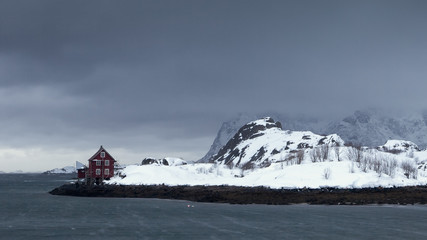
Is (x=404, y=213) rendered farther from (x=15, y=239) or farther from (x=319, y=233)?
(x=15, y=239)

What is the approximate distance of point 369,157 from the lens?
134375mm

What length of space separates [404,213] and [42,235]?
42913 mm

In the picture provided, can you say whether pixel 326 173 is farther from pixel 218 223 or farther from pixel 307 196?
pixel 218 223

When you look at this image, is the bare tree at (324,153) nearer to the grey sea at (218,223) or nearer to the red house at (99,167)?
the red house at (99,167)

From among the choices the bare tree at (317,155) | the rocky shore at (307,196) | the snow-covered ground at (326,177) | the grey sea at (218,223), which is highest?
the bare tree at (317,155)

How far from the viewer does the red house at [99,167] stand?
485ft

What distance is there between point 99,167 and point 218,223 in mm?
97233

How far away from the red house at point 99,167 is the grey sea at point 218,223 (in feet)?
238

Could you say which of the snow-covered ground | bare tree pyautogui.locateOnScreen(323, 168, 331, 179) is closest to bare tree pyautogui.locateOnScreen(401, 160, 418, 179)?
the snow-covered ground

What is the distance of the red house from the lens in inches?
5822

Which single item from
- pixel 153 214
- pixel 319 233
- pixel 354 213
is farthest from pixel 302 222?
pixel 153 214

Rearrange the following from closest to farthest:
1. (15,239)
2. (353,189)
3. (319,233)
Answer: (15,239) → (319,233) → (353,189)

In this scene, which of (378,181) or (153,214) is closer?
(153,214)

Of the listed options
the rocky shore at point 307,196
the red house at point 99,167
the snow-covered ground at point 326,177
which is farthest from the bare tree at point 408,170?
the red house at point 99,167
